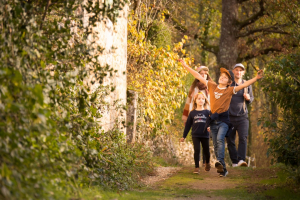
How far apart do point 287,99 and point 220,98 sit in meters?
2.51

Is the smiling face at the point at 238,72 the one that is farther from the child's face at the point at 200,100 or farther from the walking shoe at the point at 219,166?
the walking shoe at the point at 219,166

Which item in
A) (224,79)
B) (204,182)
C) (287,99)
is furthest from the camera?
(224,79)

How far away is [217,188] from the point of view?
676cm

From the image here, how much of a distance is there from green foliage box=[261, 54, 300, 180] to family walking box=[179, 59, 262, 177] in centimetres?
136

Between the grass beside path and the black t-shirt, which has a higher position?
the black t-shirt

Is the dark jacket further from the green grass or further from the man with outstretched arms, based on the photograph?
the green grass

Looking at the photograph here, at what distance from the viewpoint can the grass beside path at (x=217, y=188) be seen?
5.74 m

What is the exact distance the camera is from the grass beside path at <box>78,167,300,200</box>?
5.74m

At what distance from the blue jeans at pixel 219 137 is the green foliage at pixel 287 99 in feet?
6.43

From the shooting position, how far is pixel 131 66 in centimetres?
1076

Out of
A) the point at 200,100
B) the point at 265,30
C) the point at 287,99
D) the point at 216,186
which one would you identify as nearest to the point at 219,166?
the point at 216,186

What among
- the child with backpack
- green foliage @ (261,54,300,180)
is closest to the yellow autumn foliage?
the child with backpack

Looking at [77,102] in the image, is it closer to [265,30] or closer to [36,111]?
[36,111]

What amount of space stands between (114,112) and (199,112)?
7.16ft
